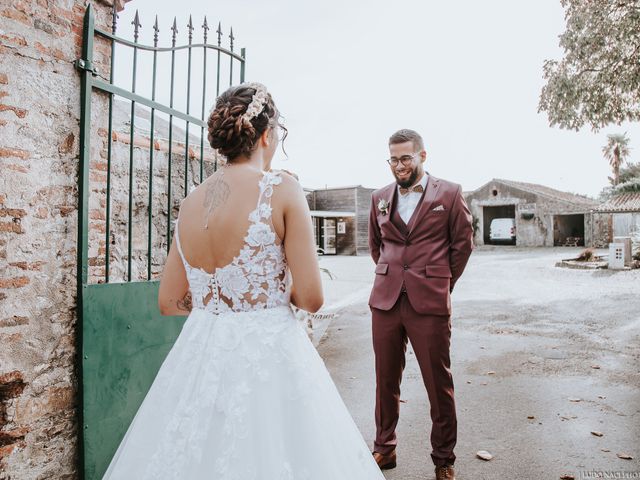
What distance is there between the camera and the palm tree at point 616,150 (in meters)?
49.2

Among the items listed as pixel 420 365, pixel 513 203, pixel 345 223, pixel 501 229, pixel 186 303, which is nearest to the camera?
pixel 186 303

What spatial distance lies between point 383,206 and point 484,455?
6.33ft

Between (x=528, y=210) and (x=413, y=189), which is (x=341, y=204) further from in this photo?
(x=413, y=189)

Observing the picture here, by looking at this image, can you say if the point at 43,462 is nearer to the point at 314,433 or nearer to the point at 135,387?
the point at 135,387

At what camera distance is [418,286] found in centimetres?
304

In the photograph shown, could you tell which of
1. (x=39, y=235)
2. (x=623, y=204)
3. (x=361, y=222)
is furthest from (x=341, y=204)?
(x=39, y=235)

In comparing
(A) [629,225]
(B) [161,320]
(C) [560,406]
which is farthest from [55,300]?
(A) [629,225]

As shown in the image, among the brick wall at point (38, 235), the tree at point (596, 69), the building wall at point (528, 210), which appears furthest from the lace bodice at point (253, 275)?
the building wall at point (528, 210)

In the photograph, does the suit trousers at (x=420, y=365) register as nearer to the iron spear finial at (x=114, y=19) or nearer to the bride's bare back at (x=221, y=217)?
the bride's bare back at (x=221, y=217)

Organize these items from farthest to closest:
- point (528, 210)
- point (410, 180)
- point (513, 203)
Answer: point (513, 203) < point (528, 210) < point (410, 180)

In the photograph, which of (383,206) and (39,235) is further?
(383,206)

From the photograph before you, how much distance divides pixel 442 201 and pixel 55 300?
2.45 metres

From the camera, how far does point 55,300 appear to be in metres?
2.65

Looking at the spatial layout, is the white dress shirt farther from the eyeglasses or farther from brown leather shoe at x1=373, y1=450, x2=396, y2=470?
brown leather shoe at x1=373, y1=450, x2=396, y2=470
